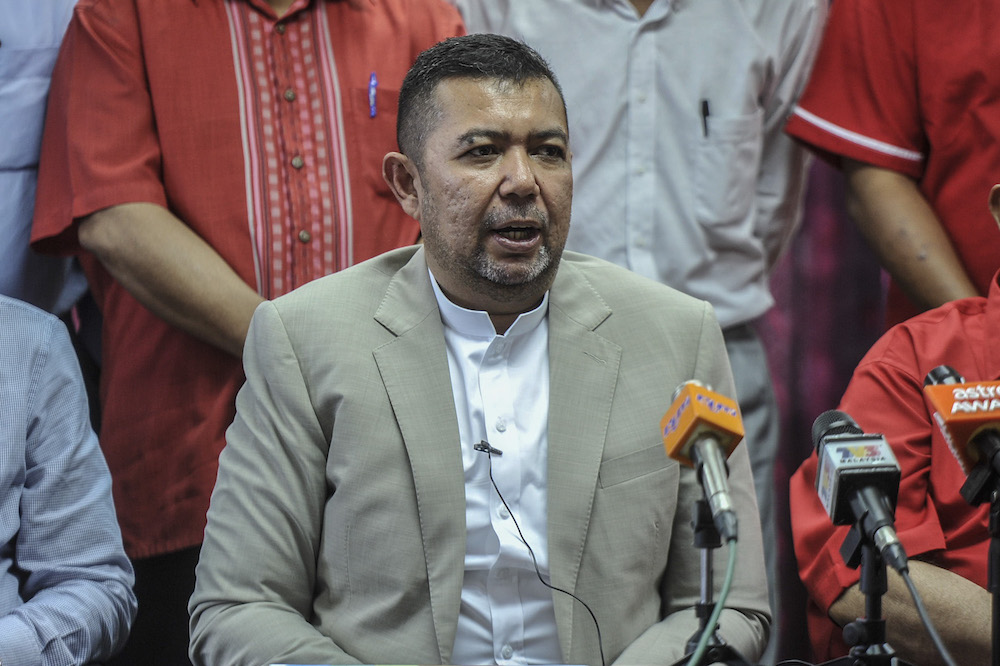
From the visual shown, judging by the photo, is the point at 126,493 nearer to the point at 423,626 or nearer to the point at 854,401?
the point at 423,626

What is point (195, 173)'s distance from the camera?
3.30m

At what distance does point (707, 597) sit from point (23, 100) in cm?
234

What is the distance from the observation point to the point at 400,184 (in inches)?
116

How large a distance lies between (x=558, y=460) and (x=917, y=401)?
0.85 m

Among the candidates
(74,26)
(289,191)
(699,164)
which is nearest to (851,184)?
(699,164)

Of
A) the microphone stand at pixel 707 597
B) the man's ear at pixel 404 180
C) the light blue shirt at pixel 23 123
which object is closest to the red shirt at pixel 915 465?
the microphone stand at pixel 707 597

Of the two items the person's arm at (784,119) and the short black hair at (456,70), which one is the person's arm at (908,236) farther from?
the short black hair at (456,70)

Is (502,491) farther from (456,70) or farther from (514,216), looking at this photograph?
(456,70)

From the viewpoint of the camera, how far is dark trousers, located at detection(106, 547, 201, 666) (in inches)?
133

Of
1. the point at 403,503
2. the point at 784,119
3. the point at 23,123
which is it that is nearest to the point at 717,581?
the point at 403,503

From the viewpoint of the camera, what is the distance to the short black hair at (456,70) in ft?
9.00

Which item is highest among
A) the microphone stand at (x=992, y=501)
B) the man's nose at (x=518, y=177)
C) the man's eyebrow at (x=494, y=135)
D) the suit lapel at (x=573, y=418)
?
the man's eyebrow at (x=494, y=135)

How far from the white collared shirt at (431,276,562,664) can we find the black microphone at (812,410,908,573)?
32.1 inches

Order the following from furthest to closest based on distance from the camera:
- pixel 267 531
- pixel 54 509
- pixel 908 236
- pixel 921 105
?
1. pixel 921 105
2. pixel 908 236
3. pixel 54 509
4. pixel 267 531
